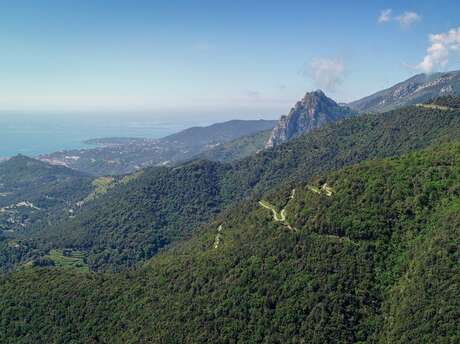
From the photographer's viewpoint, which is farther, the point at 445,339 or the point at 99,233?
the point at 99,233

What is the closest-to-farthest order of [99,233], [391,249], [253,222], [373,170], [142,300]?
[391,249] < [142,300] < [373,170] < [253,222] < [99,233]

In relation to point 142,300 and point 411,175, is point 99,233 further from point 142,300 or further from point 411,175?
point 411,175

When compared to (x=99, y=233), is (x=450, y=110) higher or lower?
higher

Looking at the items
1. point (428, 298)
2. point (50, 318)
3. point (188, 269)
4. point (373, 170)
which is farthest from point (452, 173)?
point (50, 318)

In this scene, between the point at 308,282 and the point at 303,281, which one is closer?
the point at 308,282

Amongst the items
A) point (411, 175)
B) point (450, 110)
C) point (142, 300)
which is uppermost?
point (450, 110)

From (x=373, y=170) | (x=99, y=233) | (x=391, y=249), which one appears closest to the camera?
(x=391, y=249)

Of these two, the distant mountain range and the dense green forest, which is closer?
the dense green forest

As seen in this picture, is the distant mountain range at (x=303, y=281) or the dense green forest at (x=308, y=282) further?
the distant mountain range at (x=303, y=281)
